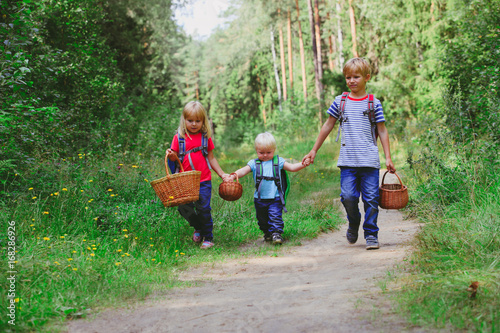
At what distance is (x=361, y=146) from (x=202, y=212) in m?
2.14

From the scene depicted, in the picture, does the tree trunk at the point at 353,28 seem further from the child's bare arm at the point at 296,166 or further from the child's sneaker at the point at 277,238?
the child's sneaker at the point at 277,238

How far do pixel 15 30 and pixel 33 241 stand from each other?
3.09 metres

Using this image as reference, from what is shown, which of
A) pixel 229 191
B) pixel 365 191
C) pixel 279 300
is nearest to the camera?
pixel 279 300

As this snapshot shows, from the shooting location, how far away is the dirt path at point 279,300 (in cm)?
290

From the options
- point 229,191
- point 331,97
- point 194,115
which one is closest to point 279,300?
point 229,191

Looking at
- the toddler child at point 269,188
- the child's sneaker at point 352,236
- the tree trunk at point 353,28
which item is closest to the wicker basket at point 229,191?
the toddler child at point 269,188

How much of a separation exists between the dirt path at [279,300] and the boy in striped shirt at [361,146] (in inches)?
21.2

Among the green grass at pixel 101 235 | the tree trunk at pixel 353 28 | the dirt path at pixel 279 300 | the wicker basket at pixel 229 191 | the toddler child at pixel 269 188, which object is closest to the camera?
the dirt path at pixel 279 300

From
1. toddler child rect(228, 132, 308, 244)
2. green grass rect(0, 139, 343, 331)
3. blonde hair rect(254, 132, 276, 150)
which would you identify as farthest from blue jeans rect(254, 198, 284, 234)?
blonde hair rect(254, 132, 276, 150)

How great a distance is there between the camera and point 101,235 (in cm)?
529

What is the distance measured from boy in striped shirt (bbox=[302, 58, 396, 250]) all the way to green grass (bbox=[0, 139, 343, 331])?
3.56 ft

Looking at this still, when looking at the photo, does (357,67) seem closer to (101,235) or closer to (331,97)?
(101,235)

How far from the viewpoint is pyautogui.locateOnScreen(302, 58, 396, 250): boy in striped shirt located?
5098 mm

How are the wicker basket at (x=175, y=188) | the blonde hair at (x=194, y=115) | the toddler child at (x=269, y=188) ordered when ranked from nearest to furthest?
1. the wicker basket at (x=175, y=188)
2. the blonde hair at (x=194, y=115)
3. the toddler child at (x=269, y=188)
